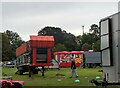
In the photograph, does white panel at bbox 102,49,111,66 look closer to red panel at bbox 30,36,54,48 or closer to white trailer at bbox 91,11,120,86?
white trailer at bbox 91,11,120,86

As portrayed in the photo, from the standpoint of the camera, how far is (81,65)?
65.1 meters

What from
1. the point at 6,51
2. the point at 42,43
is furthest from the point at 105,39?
the point at 6,51

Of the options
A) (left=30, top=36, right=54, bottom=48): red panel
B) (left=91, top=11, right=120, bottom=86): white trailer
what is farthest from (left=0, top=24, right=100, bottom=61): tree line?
(left=91, top=11, right=120, bottom=86): white trailer

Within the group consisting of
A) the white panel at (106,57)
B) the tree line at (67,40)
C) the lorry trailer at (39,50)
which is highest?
the tree line at (67,40)

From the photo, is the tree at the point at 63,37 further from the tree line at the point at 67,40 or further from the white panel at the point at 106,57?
the white panel at the point at 106,57

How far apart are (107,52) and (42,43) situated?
16034 millimetres

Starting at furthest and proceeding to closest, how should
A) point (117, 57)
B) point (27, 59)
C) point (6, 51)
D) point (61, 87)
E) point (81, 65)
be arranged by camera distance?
1. point (6, 51)
2. point (81, 65)
3. point (27, 59)
4. point (61, 87)
5. point (117, 57)

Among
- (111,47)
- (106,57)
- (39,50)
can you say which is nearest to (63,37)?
(39,50)

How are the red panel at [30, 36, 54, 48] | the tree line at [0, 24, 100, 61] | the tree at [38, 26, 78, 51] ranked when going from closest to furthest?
1. the red panel at [30, 36, 54, 48]
2. the tree line at [0, 24, 100, 61]
3. the tree at [38, 26, 78, 51]

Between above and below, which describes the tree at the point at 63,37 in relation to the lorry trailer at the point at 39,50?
above

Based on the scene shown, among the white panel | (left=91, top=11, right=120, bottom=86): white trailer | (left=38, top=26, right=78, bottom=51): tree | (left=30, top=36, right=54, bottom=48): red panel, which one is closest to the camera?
(left=91, top=11, right=120, bottom=86): white trailer

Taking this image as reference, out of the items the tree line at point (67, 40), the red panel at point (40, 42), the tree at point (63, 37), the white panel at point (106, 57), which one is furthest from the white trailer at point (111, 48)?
the tree at point (63, 37)

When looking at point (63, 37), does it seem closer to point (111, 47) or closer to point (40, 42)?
point (40, 42)

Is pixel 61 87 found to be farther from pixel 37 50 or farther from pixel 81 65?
pixel 81 65
